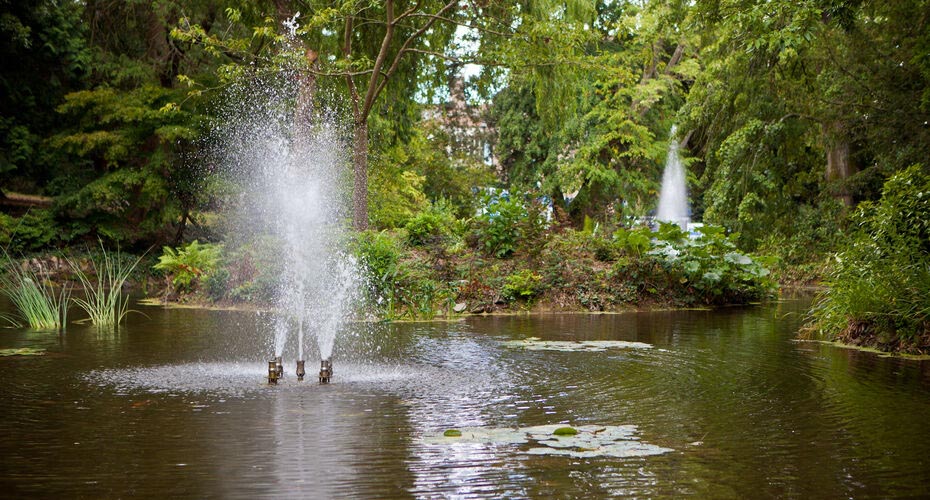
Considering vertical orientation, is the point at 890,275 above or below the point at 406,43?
below

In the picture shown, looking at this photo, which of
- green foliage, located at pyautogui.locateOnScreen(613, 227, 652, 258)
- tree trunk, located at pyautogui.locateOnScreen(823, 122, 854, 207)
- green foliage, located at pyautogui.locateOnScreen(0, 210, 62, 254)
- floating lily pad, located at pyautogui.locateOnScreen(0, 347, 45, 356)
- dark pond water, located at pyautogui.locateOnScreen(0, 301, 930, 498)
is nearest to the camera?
dark pond water, located at pyautogui.locateOnScreen(0, 301, 930, 498)

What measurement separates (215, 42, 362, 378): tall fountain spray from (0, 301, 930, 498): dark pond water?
1589 millimetres

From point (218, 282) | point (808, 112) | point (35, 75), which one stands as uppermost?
point (35, 75)

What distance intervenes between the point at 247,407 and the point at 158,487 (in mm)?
2162

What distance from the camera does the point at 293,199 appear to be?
58.7 feet

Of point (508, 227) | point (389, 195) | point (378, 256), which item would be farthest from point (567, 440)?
point (389, 195)

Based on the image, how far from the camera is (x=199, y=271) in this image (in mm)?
17188

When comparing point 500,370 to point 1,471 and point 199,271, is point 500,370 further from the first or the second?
point 199,271

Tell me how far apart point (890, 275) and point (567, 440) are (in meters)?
5.80

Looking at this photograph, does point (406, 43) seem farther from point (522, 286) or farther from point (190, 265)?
point (190, 265)

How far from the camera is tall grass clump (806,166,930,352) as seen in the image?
948 centimetres

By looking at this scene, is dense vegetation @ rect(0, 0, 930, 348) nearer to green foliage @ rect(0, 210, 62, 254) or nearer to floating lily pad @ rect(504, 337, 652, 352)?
green foliage @ rect(0, 210, 62, 254)

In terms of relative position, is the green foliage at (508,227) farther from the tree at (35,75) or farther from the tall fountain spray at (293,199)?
the tree at (35,75)

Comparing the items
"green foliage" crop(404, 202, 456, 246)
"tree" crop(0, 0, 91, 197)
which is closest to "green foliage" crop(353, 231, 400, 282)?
"green foliage" crop(404, 202, 456, 246)
